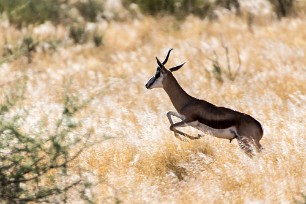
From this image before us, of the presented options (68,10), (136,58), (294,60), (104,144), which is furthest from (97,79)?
(68,10)

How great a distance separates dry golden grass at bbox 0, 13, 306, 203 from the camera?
7293mm

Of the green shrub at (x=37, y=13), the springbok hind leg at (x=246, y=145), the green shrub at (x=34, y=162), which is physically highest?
the green shrub at (x=34, y=162)

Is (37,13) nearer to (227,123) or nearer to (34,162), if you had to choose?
(227,123)

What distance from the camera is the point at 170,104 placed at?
11.8 meters

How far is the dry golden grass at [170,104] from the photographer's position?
7.29 metres

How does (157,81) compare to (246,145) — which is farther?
(157,81)

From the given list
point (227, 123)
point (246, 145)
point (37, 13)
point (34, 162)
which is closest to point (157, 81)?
point (227, 123)

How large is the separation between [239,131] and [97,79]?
620 centimetres

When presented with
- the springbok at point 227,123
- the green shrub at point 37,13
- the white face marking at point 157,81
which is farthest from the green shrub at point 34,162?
the green shrub at point 37,13

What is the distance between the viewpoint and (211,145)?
8516 millimetres

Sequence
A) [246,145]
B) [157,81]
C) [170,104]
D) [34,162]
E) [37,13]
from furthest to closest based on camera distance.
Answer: [37,13], [170,104], [157,81], [246,145], [34,162]

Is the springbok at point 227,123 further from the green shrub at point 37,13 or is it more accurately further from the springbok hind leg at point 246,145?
the green shrub at point 37,13

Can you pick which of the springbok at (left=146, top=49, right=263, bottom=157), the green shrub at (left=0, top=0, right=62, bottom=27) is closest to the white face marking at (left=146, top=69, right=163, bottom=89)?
the springbok at (left=146, top=49, right=263, bottom=157)

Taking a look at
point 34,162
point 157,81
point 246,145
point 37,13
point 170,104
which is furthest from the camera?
point 37,13
